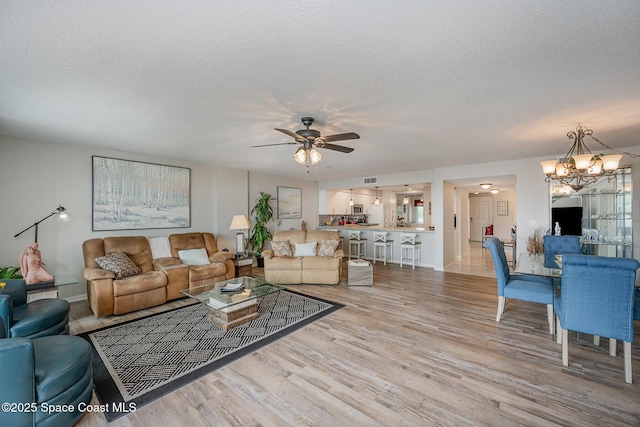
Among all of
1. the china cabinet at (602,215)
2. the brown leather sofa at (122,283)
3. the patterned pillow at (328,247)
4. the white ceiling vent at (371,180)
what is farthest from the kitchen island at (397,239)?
the brown leather sofa at (122,283)

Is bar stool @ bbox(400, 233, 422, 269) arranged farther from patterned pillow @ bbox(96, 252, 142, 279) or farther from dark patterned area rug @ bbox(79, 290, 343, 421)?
patterned pillow @ bbox(96, 252, 142, 279)

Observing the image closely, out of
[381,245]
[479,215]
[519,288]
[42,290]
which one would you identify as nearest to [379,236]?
[381,245]

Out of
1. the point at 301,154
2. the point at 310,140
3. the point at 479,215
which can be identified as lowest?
the point at 479,215

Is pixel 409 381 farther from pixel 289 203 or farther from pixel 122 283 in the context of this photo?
pixel 289 203

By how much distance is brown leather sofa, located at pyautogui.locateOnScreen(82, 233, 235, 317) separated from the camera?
3.44 meters

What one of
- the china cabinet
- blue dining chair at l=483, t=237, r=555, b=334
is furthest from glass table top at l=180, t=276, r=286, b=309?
the china cabinet

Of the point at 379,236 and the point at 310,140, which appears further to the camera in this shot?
the point at 379,236

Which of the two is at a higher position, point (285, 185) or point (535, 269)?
point (285, 185)

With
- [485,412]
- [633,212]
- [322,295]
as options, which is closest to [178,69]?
[485,412]

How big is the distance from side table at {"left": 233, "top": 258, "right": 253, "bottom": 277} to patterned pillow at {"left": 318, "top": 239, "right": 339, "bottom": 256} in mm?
1604

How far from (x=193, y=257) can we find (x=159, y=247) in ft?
2.05

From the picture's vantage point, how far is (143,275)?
379cm

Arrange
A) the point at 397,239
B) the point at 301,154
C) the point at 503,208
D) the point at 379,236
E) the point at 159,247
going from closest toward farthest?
1. the point at 301,154
2. the point at 159,247
3. the point at 379,236
4. the point at 397,239
5. the point at 503,208

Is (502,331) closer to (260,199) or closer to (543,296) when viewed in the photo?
(543,296)
